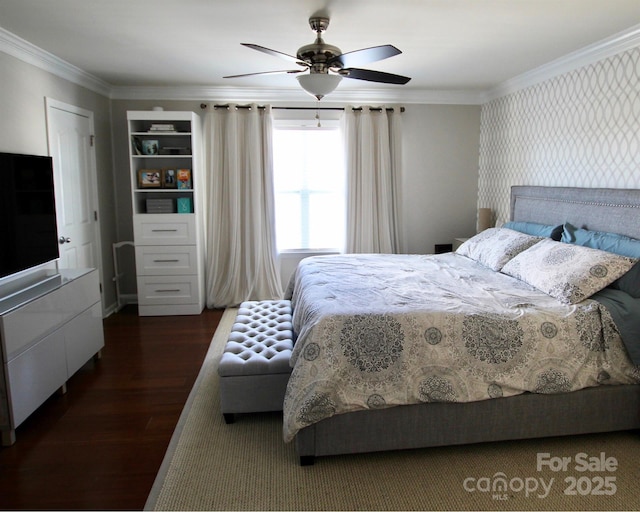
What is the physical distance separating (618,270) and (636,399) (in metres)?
0.71

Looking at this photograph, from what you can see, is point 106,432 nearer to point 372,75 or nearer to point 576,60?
point 372,75

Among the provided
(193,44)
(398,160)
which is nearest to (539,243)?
(398,160)

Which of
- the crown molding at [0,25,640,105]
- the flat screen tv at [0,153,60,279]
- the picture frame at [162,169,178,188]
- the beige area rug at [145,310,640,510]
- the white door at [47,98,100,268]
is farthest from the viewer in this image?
the picture frame at [162,169,178,188]

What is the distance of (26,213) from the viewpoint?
125 inches

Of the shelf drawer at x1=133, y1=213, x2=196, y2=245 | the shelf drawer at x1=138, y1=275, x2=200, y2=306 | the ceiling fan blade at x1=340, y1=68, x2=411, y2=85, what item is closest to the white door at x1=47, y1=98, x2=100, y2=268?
the shelf drawer at x1=133, y1=213, x2=196, y2=245

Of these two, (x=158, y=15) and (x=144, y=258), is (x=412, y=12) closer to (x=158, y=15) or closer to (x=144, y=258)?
(x=158, y=15)

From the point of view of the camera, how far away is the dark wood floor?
2172 mm

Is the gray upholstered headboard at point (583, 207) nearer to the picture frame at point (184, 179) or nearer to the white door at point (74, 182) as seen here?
the picture frame at point (184, 179)

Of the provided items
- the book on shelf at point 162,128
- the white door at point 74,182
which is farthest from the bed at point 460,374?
the book on shelf at point 162,128

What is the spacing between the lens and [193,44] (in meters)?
3.52

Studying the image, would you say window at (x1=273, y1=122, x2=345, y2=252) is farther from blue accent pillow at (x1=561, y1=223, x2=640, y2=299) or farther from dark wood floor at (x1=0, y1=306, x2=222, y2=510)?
blue accent pillow at (x1=561, y1=223, x2=640, y2=299)

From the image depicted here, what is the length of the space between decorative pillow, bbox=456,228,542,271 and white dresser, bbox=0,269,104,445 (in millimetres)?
3085

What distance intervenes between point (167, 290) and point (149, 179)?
46.1 inches

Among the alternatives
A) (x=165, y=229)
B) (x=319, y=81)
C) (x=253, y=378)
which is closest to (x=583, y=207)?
(x=319, y=81)
